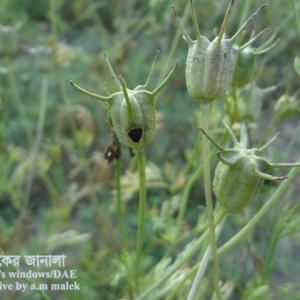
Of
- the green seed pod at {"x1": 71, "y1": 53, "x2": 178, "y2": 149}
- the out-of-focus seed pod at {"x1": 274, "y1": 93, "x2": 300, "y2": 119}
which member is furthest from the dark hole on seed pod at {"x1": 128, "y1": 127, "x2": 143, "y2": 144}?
the out-of-focus seed pod at {"x1": 274, "y1": 93, "x2": 300, "y2": 119}

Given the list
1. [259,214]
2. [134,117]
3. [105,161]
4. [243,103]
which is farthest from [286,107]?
[105,161]

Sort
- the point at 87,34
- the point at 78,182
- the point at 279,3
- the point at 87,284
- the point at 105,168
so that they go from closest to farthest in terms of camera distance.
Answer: the point at 87,284 → the point at 105,168 → the point at 78,182 → the point at 279,3 → the point at 87,34

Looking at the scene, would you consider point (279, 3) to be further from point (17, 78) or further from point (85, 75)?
point (17, 78)

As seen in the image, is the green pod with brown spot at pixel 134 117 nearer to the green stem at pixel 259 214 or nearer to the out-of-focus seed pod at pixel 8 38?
the green stem at pixel 259 214

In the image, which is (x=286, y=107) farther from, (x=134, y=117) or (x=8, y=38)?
(x=8, y=38)

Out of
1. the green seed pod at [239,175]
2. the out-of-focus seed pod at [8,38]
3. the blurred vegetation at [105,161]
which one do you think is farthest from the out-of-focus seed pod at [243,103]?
the out-of-focus seed pod at [8,38]

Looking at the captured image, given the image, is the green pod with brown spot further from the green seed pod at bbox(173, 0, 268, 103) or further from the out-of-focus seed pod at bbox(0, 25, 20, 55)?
the out-of-focus seed pod at bbox(0, 25, 20, 55)

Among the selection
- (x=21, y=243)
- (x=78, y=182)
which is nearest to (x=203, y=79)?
(x=21, y=243)
